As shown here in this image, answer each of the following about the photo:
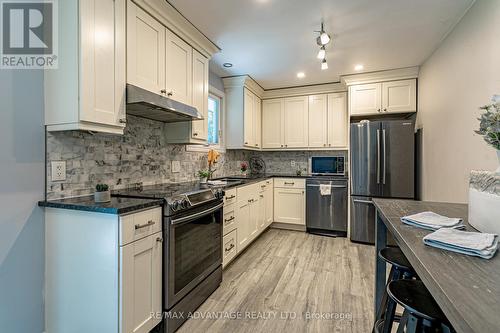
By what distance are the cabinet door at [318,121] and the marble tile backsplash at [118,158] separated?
214 cm

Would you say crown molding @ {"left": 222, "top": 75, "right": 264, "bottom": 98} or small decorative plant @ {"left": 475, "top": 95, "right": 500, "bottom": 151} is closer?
small decorative plant @ {"left": 475, "top": 95, "right": 500, "bottom": 151}

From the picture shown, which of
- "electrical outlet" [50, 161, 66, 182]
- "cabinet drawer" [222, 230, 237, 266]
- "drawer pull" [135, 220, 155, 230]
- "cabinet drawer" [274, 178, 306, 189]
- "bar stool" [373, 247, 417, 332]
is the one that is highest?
"electrical outlet" [50, 161, 66, 182]

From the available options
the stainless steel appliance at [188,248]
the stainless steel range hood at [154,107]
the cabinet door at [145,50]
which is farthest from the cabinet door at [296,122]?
the cabinet door at [145,50]

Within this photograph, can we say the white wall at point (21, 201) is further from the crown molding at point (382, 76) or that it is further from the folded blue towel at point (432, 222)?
the crown molding at point (382, 76)

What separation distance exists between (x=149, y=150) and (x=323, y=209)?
8.96ft

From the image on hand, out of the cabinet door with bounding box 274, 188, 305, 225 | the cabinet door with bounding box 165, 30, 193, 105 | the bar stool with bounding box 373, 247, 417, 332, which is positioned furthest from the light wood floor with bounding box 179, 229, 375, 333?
the cabinet door with bounding box 165, 30, 193, 105

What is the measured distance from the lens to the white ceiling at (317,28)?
2023 mm

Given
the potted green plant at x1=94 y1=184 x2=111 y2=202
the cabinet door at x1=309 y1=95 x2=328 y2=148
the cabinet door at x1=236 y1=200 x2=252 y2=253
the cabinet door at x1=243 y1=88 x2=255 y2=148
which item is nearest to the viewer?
the potted green plant at x1=94 y1=184 x2=111 y2=202

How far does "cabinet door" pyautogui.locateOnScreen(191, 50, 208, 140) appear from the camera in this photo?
8.23 ft

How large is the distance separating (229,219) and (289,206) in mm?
1736

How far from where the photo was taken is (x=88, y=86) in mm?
1476

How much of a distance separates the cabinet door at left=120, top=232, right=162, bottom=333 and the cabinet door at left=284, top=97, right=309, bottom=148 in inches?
125

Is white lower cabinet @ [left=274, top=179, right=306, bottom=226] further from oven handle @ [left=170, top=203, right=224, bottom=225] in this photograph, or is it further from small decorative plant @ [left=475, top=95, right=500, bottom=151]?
small decorative plant @ [left=475, top=95, right=500, bottom=151]

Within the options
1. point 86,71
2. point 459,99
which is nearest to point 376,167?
point 459,99
